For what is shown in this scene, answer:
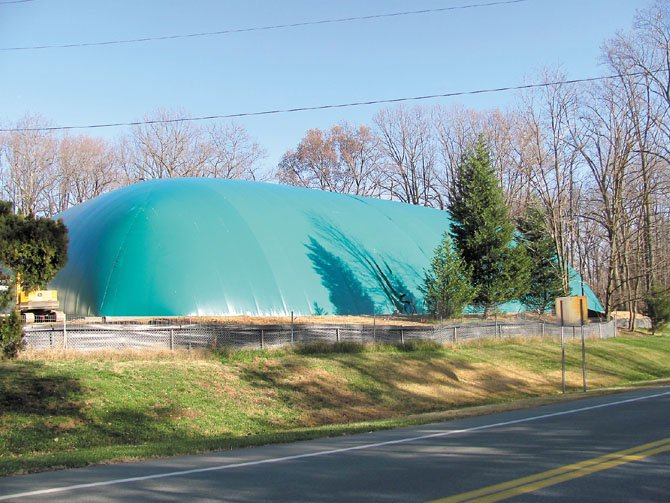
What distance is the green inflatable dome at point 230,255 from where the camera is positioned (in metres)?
33.6

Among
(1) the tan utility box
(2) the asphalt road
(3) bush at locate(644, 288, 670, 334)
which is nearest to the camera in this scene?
(2) the asphalt road

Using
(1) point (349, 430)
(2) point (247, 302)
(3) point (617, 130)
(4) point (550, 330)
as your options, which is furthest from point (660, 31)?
(1) point (349, 430)

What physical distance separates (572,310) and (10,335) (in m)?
17.1

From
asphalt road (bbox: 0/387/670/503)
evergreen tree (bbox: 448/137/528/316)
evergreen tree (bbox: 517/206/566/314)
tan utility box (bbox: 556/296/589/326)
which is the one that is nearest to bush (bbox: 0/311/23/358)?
asphalt road (bbox: 0/387/670/503)

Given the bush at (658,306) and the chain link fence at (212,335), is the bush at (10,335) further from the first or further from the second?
the bush at (658,306)

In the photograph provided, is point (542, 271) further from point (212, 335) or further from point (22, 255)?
point (22, 255)

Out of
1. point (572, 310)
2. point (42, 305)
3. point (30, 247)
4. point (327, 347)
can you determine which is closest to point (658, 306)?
point (572, 310)

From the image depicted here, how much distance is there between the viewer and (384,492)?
7.20 metres

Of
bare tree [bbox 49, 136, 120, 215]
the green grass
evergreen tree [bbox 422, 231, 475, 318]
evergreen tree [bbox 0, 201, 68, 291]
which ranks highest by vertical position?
bare tree [bbox 49, 136, 120, 215]

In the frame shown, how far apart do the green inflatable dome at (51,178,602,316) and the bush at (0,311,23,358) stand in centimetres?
1313

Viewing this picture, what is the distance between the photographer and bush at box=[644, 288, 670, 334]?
51.9 m

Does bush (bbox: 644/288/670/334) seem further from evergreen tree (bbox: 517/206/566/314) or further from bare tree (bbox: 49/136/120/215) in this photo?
bare tree (bbox: 49/136/120/215)

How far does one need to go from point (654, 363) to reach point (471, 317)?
10.6 meters

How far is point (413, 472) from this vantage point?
824 cm
